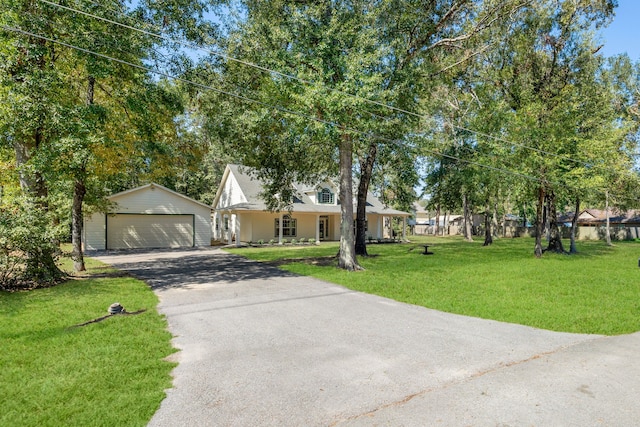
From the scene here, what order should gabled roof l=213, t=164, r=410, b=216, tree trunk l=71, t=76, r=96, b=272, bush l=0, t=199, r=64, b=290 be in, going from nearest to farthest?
bush l=0, t=199, r=64, b=290 < tree trunk l=71, t=76, r=96, b=272 < gabled roof l=213, t=164, r=410, b=216

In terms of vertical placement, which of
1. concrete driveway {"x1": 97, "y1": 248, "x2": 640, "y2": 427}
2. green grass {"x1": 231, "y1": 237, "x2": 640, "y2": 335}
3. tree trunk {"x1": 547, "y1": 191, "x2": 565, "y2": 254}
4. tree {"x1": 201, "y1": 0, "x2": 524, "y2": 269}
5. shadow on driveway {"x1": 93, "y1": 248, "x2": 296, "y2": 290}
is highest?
tree {"x1": 201, "y1": 0, "x2": 524, "y2": 269}

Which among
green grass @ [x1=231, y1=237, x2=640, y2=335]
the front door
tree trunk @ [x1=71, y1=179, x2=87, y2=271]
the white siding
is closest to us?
green grass @ [x1=231, y1=237, x2=640, y2=335]

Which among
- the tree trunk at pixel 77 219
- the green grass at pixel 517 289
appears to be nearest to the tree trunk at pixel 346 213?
the green grass at pixel 517 289

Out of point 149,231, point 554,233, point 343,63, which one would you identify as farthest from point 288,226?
point 343,63

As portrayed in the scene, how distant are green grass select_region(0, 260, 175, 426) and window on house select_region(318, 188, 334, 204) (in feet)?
69.3

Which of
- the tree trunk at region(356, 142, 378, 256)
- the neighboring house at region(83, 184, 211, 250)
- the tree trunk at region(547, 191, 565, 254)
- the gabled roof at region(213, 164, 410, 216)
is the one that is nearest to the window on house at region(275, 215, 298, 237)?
the gabled roof at region(213, 164, 410, 216)

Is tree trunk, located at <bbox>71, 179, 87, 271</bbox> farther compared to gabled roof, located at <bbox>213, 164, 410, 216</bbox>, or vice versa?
gabled roof, located at <bbox>213, 164, 410, 216</bbox>

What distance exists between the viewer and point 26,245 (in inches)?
359

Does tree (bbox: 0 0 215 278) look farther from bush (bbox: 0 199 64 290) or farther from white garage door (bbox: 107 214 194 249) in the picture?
white garage door (bbox: 107 214 194 249)

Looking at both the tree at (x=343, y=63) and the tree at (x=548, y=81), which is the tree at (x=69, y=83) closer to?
the tree at (x=343, y=63)

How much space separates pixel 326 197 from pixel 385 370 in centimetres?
2470

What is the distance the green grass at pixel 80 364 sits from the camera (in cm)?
339

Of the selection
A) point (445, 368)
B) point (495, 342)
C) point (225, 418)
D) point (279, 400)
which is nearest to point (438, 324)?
point (495, 342)

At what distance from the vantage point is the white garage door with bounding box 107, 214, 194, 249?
885 inches
